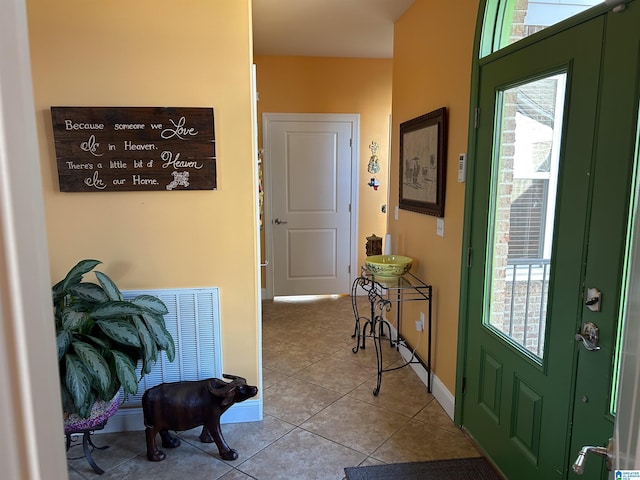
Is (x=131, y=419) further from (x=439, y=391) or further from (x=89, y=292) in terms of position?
(x=439, y=391)

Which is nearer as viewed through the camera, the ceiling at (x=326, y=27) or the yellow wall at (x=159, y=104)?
the yellow wall at (x=159, y=104)

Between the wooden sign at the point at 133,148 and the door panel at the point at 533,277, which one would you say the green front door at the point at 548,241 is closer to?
the door panel at the point at 533,277

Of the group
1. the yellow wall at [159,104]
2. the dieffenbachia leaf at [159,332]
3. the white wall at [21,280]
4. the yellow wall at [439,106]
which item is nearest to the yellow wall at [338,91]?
the yellow wall at [439,106]

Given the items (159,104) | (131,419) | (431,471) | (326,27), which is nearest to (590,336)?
(431,471)

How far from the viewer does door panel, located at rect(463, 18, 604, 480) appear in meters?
1.55

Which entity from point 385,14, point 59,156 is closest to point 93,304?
point 59,156

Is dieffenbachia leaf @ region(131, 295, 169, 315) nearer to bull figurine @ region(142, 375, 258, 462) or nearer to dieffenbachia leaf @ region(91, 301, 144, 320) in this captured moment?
dieffenbachia leaf @ region(91, 301, 144, 320)

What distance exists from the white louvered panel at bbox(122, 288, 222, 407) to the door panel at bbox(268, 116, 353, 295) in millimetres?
2556

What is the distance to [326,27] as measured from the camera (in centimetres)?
385

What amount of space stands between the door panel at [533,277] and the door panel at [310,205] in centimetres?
281

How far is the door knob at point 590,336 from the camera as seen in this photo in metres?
1.46

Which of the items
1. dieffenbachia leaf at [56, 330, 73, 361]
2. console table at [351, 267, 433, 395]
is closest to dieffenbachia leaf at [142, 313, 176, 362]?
dieffenbachia leaf at [56, 330, 73, 361]

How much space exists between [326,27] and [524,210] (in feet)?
8.93

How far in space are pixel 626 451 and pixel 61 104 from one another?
2.59 metres
